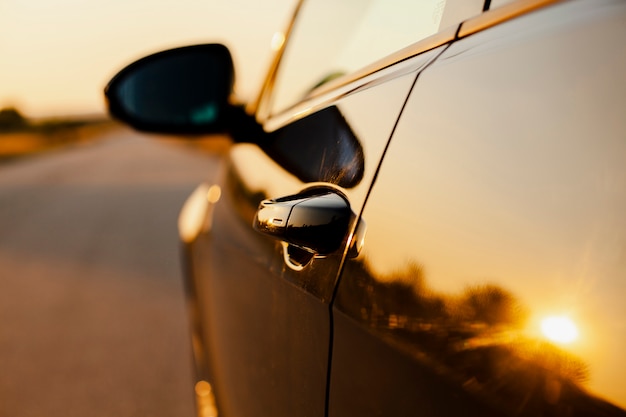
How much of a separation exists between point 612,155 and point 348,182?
0.59 metres

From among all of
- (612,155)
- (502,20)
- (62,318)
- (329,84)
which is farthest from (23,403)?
(612,155)

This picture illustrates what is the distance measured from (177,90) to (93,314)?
3.86 m

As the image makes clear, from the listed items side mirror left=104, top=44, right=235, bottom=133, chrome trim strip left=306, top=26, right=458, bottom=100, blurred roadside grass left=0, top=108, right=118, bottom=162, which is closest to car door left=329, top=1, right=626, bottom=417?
chrome trim strip left=306, top=26, right=458, bottom=100

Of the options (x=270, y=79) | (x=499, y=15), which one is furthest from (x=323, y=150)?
(x=270, y=79)

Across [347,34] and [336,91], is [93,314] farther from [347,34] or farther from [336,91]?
[336,91]

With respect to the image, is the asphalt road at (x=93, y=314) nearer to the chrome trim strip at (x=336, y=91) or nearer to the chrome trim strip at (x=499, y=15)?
the chrome trim strip at (x=336, y=91)

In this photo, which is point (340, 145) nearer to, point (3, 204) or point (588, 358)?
point (588, 358)

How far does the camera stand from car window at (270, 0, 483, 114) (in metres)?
1.62

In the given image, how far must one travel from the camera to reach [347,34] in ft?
7.26

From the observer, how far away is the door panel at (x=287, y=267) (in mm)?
1392

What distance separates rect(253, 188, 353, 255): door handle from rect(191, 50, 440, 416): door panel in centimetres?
2

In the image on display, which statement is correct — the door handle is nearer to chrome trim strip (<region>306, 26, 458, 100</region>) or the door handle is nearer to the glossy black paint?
the glossy black paint

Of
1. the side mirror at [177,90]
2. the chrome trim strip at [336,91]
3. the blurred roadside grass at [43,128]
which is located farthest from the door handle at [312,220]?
the blurred roadside grass at [43,128]

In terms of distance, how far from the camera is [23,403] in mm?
4184
